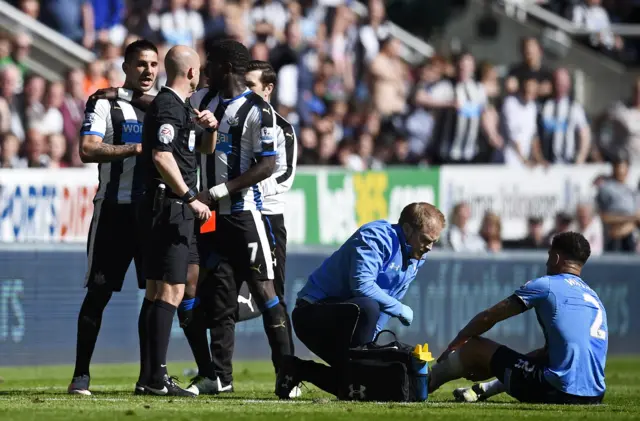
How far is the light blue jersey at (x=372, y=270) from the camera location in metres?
9.36

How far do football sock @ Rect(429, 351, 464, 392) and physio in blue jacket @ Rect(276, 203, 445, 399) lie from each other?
1.35ft

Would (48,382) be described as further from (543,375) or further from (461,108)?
(461,108)

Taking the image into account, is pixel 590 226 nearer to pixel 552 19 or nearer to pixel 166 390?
pixel 552 19

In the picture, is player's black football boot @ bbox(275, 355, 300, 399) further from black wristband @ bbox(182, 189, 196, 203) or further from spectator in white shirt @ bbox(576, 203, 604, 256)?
spectator in white shirt @ bbox(576, 203, 604, 256)

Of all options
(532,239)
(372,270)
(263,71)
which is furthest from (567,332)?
(532,239)

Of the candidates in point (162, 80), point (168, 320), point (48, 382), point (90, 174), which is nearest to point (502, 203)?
point (162, 80)

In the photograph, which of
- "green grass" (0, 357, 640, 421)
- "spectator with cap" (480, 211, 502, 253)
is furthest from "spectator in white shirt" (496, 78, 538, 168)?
"green grass" (0, 357, 640, 421)

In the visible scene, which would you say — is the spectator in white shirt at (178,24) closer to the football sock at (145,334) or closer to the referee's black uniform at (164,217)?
the referee's black uniform at (164,217)

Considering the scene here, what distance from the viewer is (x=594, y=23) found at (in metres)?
24.9

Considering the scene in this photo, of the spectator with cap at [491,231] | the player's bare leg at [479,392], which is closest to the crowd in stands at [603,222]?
the spectator with cap at [491,231]

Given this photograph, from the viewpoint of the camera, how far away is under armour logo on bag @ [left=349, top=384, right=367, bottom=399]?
941 centimetres

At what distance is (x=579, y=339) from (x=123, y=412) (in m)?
3.02

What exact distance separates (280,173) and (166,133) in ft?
6.03

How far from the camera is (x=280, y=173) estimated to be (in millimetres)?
10914
